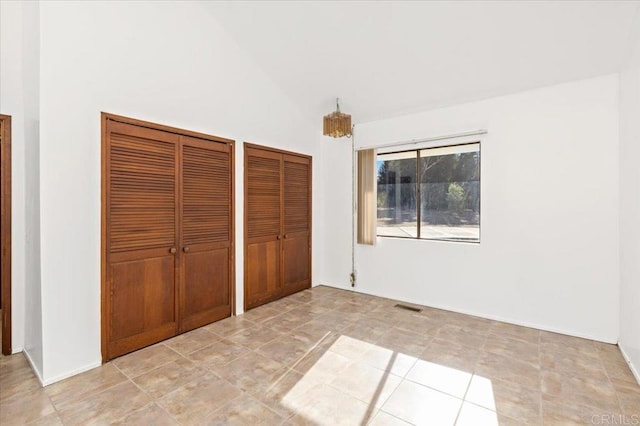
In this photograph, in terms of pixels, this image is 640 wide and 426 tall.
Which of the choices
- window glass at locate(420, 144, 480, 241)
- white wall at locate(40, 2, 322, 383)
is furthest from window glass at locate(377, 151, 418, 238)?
white wall at locate(40, 2, 322, 383)

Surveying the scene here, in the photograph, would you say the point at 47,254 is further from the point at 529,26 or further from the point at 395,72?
the point at 529,26

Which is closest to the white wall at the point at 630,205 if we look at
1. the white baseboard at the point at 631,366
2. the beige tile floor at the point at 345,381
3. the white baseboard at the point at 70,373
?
the white baseboard at the point at 631,366

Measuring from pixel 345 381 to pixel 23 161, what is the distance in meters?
3.33

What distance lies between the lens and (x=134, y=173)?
9.15 feet

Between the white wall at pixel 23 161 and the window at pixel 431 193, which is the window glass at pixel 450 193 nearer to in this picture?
the window at pixel 431 193

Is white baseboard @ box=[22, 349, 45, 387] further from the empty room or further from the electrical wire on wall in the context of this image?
the electrical wire on wall

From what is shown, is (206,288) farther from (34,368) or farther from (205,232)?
(34,368)

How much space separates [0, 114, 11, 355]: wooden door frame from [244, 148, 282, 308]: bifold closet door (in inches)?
83.8

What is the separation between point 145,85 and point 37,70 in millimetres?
742

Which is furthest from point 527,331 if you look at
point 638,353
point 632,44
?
point 632,44

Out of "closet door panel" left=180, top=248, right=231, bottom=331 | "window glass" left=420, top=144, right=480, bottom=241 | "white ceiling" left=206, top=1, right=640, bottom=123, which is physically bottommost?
"closet door panel" left=180, top=248, right=231, bottom=331

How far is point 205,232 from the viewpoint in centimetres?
340

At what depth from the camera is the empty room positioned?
2.29 m

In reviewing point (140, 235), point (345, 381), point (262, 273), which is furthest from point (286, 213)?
point (345, 381)
